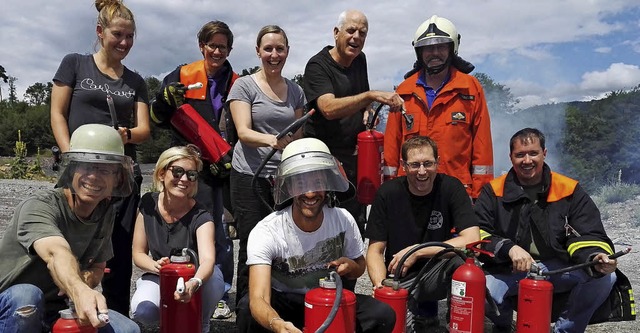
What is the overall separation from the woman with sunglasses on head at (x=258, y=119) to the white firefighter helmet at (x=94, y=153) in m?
1.15

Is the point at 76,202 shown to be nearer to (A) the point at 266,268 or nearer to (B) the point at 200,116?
(A) the point at 266,268

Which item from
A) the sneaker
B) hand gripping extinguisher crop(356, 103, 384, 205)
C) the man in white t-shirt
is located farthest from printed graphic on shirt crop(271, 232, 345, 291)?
the sneaker

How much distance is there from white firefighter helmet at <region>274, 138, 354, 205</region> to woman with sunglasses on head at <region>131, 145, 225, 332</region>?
0.71 meters

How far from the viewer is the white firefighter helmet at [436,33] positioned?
4.43 m

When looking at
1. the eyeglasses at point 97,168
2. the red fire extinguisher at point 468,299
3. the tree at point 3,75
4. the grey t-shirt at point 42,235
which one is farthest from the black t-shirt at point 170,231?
the tree at point 3,75

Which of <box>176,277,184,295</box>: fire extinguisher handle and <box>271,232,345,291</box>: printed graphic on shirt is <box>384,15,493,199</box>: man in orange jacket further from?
<box>176,277,184,295</box>: fire extinguisher handle

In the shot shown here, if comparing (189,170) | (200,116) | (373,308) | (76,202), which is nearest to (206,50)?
(200,116)

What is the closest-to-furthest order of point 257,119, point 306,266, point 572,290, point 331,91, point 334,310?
point 334,310, point 306,266, point 572,290, point 257,119, point 331,91

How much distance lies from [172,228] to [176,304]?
0.59m

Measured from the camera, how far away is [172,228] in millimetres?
3816

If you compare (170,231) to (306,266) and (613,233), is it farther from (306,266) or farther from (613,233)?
(613,233)

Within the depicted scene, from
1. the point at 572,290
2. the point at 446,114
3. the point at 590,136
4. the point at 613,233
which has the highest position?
the point at 590,136

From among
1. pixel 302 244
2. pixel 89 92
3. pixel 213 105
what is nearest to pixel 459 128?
pixel 302 244

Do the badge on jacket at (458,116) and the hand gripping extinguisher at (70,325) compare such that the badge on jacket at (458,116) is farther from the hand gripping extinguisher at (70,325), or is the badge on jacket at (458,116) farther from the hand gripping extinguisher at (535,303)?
the hand gripping extinguisher at (70,325)
